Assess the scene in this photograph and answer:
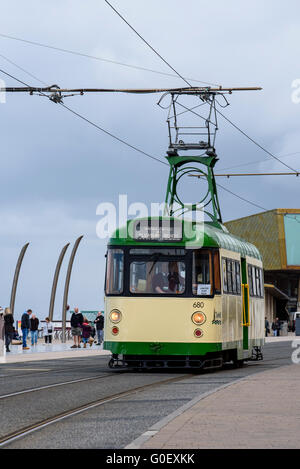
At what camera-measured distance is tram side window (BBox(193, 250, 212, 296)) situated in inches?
859

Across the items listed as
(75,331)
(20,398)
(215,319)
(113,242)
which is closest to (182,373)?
(215,319)

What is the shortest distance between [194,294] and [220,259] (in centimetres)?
107

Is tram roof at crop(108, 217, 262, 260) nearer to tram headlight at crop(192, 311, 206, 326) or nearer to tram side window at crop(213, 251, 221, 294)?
tram side window at crop(213, 251, 221, 294)

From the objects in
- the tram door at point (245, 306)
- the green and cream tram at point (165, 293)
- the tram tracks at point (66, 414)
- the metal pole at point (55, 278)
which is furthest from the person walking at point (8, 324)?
the metal pole at point (55, 278)

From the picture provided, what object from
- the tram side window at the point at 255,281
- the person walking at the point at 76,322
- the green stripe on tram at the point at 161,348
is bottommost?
the green stripe on tram at the point at 161,348

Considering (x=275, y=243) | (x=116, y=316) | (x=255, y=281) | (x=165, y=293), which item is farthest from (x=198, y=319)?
(x=275, y=243)

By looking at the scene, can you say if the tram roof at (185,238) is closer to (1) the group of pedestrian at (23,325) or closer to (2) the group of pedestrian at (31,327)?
(1) the group of pedestrian at (23,325)

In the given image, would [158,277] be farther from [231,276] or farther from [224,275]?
[231,276]

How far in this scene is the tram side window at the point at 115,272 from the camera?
71.8 feet

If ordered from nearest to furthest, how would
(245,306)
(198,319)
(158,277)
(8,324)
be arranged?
1. (198,319)
2. (158,277)
3. (245,306)
4. (8,324)

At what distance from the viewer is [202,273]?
21953 millimetres

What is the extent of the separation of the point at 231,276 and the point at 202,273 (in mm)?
1794

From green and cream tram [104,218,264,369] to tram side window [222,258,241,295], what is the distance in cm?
25

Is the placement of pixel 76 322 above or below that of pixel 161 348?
above
